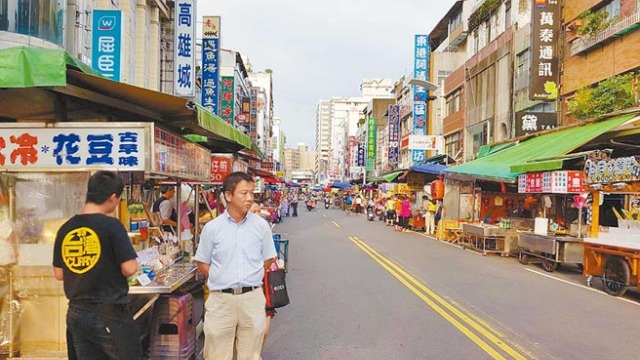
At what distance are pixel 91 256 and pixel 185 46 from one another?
658 inches

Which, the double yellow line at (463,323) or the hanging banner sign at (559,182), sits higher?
the hanging banner sign at (559,182)

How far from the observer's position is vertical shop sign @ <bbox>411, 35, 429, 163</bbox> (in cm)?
3797

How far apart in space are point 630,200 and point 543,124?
712 centimetres

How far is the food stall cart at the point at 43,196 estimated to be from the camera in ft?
17.5

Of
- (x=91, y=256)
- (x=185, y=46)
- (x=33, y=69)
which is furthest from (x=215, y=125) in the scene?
(x=185, y=46)

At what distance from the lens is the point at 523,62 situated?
24.4m

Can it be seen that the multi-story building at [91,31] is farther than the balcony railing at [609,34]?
No

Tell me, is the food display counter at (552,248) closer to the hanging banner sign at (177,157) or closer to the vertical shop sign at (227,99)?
the hanging banner sign at (177,157)

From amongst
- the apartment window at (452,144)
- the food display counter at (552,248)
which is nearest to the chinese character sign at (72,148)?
the food display counter at (552,248)

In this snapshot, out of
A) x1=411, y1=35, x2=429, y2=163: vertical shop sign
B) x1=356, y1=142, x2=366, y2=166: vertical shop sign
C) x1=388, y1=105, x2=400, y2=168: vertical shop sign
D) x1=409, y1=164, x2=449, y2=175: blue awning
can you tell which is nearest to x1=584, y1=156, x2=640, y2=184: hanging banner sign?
x1=409, y1=164, x2=449, y2=175: blue awning

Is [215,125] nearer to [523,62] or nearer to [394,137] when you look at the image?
[523,62]

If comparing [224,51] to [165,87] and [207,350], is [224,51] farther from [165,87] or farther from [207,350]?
[207,350]

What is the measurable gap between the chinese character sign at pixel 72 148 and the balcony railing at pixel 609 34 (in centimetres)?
1722

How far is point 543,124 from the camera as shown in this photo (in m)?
21.8
